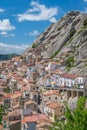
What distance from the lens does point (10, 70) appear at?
516 ft

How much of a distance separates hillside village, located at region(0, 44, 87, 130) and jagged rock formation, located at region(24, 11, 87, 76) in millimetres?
3958

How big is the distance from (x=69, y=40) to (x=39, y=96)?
6197 centimetres

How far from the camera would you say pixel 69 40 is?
14638cm

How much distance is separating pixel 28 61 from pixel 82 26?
3085cm

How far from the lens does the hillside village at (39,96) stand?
60.6m

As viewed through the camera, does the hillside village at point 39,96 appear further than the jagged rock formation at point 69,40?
No

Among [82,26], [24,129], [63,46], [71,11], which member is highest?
[71,11]

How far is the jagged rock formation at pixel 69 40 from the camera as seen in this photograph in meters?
112

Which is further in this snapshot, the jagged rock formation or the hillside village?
the jagged rock formation

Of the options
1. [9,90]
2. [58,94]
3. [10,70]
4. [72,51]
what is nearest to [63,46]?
[72,51]

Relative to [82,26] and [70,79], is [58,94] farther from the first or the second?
[82,26]

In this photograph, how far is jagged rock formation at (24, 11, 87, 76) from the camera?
111812 mm

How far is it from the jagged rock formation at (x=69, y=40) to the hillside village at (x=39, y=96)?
3.96 m

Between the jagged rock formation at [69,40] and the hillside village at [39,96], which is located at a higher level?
the jagged rock formation at [69,40]
